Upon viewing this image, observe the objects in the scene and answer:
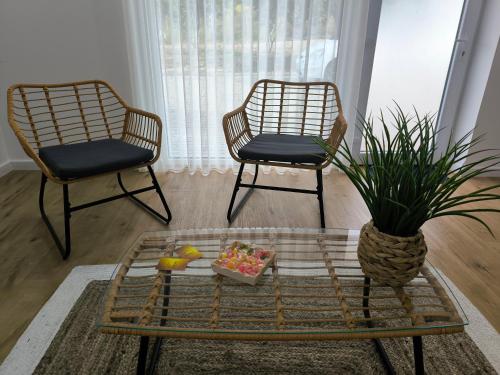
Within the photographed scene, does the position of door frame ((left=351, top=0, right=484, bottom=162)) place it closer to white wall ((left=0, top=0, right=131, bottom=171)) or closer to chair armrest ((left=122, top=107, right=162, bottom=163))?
chair armrest ((left=122, top=107, right=162, bottom=163))

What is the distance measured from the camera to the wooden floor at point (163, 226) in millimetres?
1450

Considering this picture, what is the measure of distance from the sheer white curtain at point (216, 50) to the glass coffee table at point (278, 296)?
139 centimetres

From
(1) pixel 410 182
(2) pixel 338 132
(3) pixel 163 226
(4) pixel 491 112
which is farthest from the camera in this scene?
(4) pixel 491 112

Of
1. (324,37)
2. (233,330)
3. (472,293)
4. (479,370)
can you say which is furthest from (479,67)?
(233,330)

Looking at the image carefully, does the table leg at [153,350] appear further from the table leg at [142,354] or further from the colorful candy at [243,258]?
the colorful candy at [243,258]

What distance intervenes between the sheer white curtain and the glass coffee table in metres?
1.39

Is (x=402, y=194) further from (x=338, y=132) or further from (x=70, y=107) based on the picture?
(x=70, y=107)

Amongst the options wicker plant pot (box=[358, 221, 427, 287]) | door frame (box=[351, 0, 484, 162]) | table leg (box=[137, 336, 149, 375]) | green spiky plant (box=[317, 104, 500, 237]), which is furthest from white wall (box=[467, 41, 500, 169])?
table leg (box=[137, 336, 149, 375])

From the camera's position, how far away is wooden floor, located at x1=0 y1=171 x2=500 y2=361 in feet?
4.76

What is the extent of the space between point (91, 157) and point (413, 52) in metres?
2.20

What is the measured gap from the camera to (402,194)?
87cm

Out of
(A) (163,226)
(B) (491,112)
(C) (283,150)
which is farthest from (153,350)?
(B) (491,112)

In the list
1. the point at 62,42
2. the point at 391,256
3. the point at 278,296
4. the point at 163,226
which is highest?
the point at 62,42

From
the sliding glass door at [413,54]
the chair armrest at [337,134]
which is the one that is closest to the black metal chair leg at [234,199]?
the chair armrest at [337,134]
